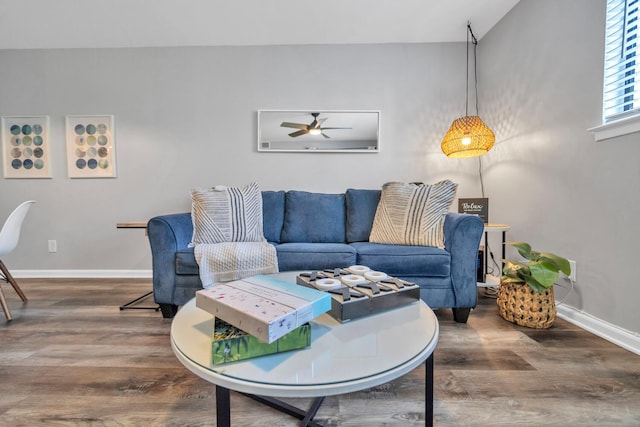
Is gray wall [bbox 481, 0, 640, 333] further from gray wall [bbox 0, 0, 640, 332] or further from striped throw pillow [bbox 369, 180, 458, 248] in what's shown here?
striped throw pillow [bbox 369, 180, 458, 248]

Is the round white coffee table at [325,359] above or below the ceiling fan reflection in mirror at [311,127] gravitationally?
below

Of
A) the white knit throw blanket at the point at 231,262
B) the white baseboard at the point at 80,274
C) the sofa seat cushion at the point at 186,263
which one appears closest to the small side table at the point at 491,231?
the white knit throw blanket at the point at 231,262

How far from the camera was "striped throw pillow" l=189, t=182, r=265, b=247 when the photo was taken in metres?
1.92

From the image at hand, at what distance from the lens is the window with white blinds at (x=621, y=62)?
142 cm

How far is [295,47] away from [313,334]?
273 centimetres

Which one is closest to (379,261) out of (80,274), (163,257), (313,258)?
(313,258)

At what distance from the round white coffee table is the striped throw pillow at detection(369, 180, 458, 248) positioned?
105 centimetres

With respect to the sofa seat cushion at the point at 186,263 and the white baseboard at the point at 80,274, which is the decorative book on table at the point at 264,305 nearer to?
the sofa seat cushion at the point at 186,263

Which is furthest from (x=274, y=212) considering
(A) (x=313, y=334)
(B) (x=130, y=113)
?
(B) (x=130, y=113)

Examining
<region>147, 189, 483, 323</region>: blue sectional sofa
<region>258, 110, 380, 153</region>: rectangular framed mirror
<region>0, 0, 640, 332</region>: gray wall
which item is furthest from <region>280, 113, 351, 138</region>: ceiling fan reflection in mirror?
<region>147, 189, 483, 323</region>: blue sectional sofa

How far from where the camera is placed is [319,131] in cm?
268

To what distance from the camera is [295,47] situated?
2.66 meters

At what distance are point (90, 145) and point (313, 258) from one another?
258 centimetres

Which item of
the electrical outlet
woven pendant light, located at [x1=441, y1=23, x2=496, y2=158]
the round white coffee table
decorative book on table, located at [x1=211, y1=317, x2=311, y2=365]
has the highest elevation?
woven pendant light, located at [x1=441, y1=23, x2=496, y2=158]
